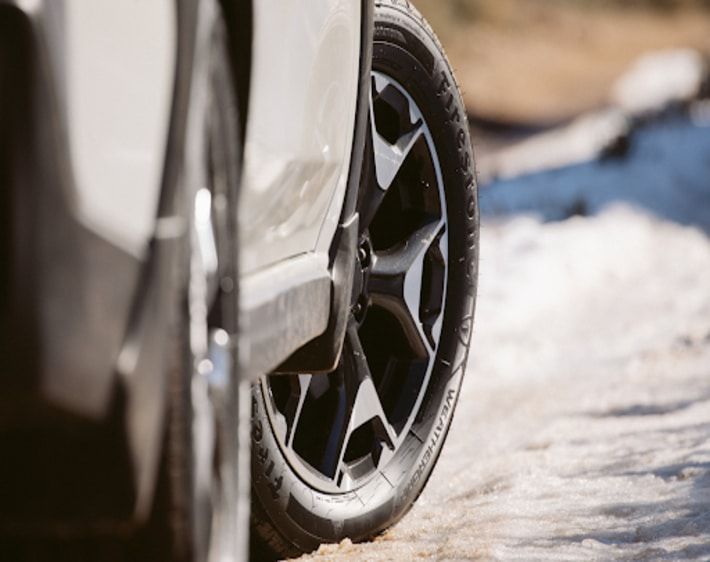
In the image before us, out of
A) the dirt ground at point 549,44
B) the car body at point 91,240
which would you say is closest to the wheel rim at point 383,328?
the car body at point 91,240

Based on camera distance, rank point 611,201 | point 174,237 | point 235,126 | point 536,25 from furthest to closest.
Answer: point 536,25 < point 611,201 < point 235,126 < point 174,237

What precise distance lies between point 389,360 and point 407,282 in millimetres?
232

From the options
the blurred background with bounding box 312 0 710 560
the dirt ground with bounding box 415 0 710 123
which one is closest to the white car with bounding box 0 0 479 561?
the blurred background with bounding box 312 0 710 560

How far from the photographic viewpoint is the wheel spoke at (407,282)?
11.1 feet

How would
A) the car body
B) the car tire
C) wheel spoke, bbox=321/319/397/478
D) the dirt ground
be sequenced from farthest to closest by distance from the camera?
the dirt ground < wheel spoke, bbox=321/319/397/478 < the car tire < the car body

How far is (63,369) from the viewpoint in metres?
1.67

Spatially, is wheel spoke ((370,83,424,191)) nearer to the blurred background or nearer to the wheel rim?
the wheel rim

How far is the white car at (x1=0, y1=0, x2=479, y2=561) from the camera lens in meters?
1.66

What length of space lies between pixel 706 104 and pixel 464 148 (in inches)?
498

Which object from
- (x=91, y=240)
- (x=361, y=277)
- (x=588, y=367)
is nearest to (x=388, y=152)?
(x=361, y=277)

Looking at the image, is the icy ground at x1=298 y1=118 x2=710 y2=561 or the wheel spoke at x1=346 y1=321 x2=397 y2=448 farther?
the icy ground at x1=298 y1=118 x2=710 y2=561

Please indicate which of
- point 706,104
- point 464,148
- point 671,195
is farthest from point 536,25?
point 464,148

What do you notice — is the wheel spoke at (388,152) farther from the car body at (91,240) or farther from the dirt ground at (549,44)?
the dirt ground at (549,44)

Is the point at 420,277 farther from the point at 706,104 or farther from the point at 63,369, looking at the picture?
the point at 706,104
